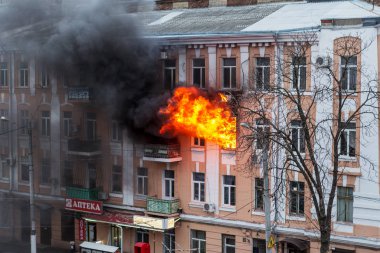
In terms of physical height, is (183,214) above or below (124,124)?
below

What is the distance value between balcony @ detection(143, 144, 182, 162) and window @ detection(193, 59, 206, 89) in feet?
9.07

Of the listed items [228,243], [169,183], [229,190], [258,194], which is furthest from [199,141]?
[228,243]

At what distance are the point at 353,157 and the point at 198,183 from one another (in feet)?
22.4

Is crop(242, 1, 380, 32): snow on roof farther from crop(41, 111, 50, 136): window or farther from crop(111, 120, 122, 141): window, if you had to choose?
crop(41, 111, 50, 136): window

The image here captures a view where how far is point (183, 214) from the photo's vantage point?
2731 centimetres

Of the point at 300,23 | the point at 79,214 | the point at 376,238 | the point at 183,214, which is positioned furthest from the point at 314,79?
the point at 79,214

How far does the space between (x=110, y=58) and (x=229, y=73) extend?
17.6ft

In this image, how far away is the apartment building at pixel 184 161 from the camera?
924 inches

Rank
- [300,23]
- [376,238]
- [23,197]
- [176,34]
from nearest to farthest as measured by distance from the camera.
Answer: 1. [376,238]
2. [300,23]
3. [176,34]
4. [23,197]

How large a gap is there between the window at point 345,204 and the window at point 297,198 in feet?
4.76

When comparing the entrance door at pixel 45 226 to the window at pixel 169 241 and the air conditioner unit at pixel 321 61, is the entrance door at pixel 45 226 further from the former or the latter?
the air conditioner unit at pixel 321 61

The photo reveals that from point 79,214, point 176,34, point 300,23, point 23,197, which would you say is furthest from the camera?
point 23,197

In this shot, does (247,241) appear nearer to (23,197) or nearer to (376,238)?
(376,238)

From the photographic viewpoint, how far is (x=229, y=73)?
85.5ft
